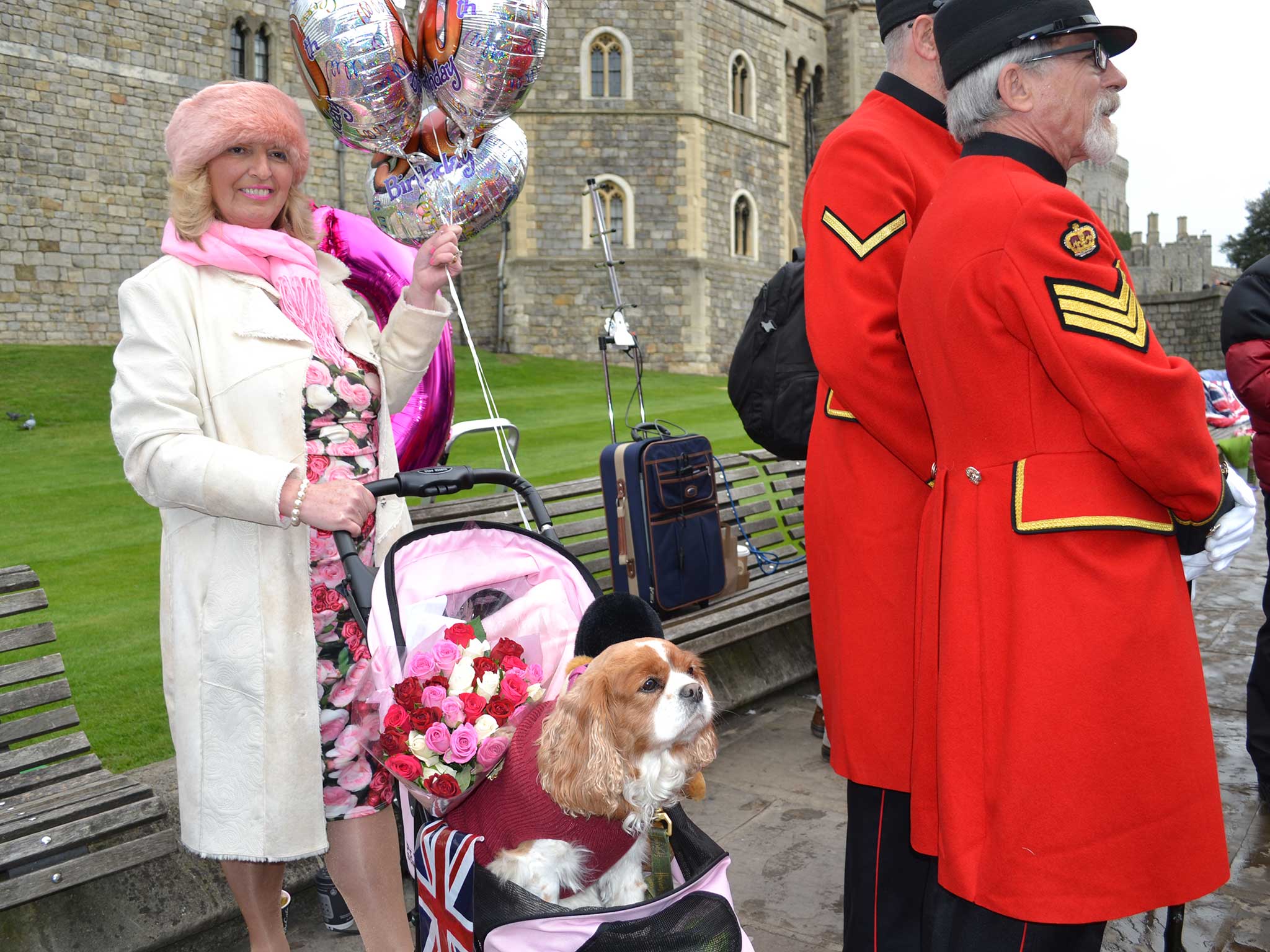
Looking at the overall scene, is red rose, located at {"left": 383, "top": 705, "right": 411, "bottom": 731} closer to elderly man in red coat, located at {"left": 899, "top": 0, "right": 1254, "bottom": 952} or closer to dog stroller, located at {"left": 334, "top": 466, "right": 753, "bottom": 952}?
dog stroller, located at {"left": 334, "top": 466, "right": 753, "bottom": 952}

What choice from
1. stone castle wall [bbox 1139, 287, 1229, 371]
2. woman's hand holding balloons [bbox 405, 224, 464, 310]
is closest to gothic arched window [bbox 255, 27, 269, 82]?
stone castle wall [bbox 1139, 287, 1229, 371]

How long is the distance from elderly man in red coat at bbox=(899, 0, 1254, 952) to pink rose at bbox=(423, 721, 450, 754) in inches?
34.2

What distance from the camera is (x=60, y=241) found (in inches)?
904

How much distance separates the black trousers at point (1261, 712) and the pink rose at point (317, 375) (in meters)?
3.13

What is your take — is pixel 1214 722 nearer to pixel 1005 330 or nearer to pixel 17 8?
pixel 1005 330

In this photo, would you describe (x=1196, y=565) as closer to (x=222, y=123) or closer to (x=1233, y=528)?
(x=1233, y=528)

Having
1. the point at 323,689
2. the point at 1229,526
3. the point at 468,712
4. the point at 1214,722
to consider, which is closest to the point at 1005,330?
the point at 1229,526

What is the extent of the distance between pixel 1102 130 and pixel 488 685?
1.45m

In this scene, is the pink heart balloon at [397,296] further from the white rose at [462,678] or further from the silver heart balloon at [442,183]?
the white rose at [462,678]

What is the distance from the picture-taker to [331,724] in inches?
99.4

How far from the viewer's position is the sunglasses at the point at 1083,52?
1826 millimetres

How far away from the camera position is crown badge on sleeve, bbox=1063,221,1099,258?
1768 millimetres

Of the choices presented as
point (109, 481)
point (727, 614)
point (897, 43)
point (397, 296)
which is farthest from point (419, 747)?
point (109, 481)

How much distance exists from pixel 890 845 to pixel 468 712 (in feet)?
3.29
